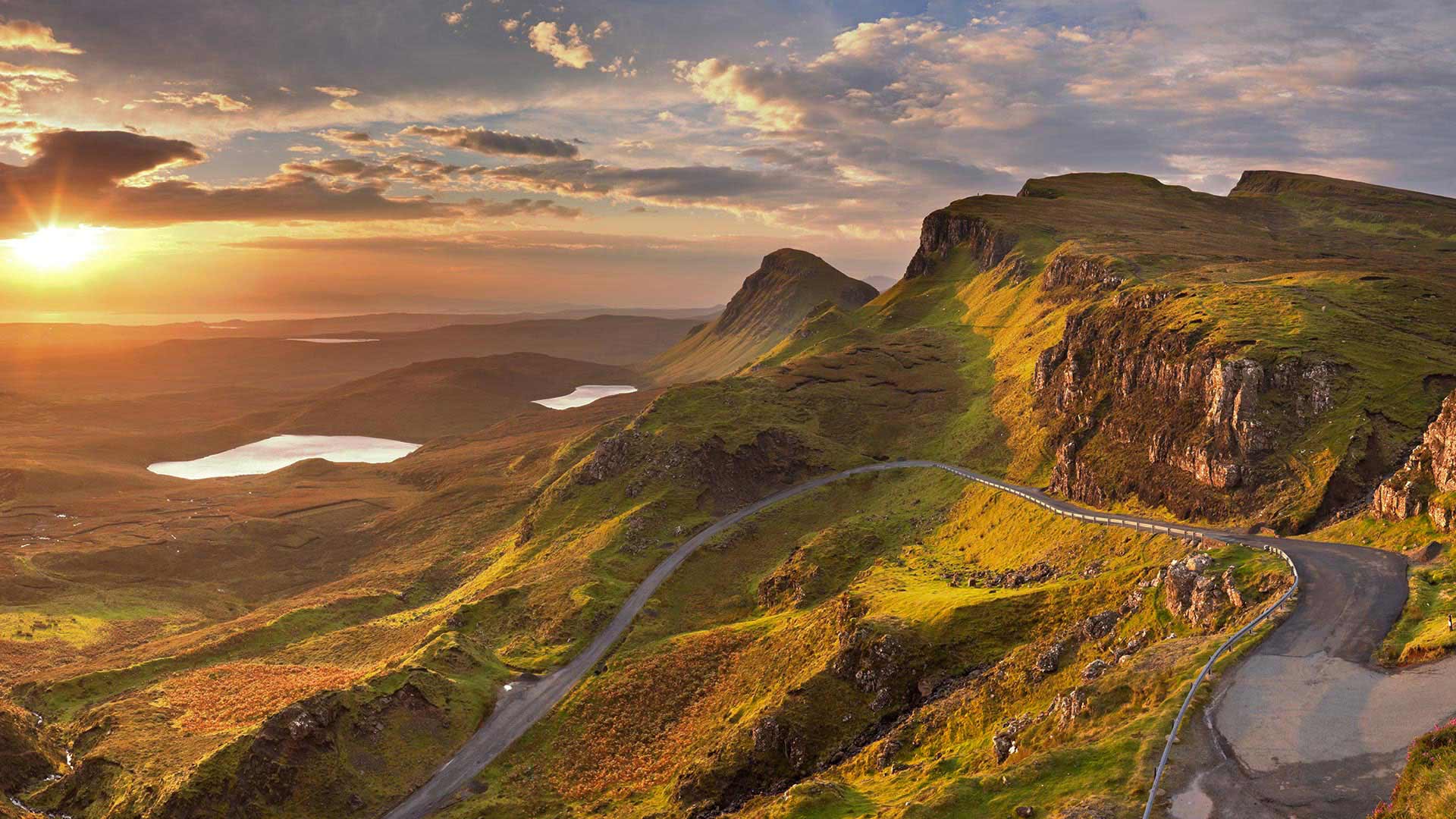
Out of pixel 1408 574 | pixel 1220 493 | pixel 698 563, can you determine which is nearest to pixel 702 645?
pixel 698 563

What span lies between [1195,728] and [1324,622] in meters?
13.4

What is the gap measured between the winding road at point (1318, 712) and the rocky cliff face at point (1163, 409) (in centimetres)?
2294

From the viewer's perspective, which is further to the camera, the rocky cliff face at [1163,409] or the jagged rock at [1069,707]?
the rocky cliff face at [1163,409]

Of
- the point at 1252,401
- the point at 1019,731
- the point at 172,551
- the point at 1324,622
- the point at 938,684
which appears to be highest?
the point at 1252,401

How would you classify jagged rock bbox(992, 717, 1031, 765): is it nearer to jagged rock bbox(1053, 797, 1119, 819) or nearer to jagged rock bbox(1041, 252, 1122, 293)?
jagged rock bbox(1053, 797, 1119, 819)

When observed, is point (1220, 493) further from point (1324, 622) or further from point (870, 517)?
point (870, 517)

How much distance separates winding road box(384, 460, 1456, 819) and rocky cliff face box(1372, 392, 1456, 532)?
4.54m

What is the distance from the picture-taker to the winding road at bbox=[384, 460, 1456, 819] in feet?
102

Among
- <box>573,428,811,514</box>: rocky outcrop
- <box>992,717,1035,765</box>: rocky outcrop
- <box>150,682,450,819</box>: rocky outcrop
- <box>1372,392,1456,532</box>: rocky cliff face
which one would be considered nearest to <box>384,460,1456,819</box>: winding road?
<box>1372,392,1456,532</box>: rocky cliff face

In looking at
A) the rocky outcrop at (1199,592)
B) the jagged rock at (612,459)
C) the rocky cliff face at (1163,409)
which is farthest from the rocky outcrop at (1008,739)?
the jagged rock at (612,459)

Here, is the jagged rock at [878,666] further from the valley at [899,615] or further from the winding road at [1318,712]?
the winding road at [1318,712]

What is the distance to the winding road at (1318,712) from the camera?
31.0 metres

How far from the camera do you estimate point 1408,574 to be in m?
46.7

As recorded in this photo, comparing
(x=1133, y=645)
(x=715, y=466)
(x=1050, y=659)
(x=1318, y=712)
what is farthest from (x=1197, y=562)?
(x=715, y=466)
